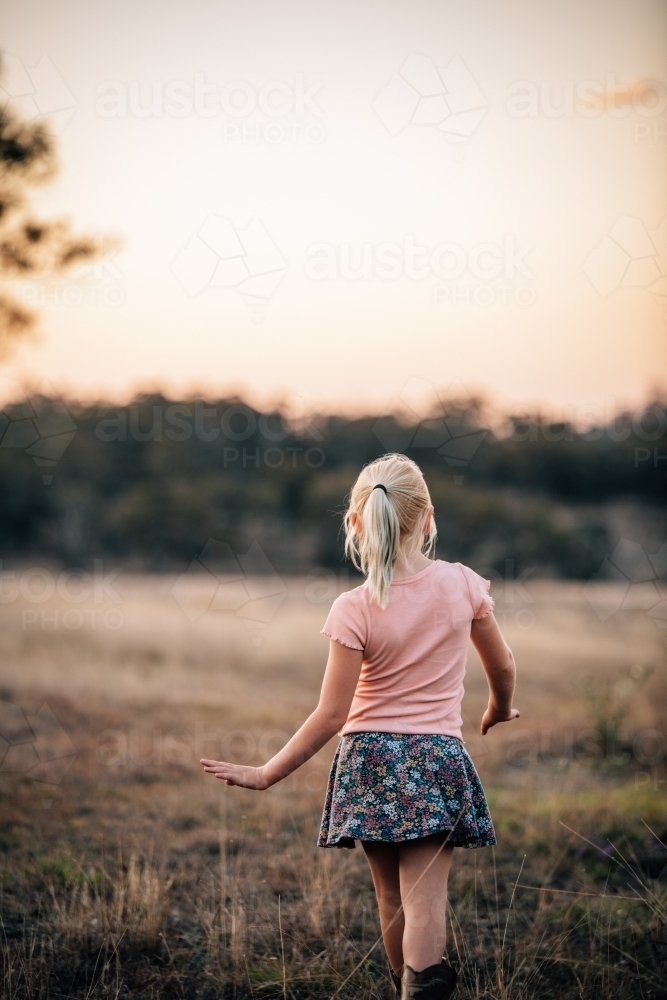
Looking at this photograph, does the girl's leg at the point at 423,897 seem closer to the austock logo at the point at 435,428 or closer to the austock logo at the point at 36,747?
the austock logo at the point at 36,747

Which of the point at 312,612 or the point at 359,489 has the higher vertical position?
the point at 359,489

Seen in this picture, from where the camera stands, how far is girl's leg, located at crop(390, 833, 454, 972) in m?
2.24

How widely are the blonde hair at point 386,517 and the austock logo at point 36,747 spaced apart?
3.77 m

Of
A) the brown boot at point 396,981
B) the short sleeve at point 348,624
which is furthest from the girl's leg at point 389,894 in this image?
the short sleeve at point 348,624

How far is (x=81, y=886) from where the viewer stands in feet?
11.6

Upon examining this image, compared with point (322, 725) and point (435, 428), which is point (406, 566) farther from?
point (435, 428)

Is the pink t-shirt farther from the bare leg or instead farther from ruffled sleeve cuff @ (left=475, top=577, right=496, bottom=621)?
the bare leg

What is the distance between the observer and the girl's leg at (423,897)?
2.24 m

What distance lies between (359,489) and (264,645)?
10.4m

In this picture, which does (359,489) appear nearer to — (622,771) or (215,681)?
(622,771)

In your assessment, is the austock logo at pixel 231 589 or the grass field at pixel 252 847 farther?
the austock logo at pixel 231 589

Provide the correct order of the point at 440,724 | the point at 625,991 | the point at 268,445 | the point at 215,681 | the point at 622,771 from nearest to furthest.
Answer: the point at 440,724, the point at 625,991, the point at 622,771, the point at 215,681, the point at 268,445

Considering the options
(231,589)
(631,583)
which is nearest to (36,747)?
(231,589)

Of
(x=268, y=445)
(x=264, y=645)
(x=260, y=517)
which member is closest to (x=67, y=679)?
(x=264, y=645)
